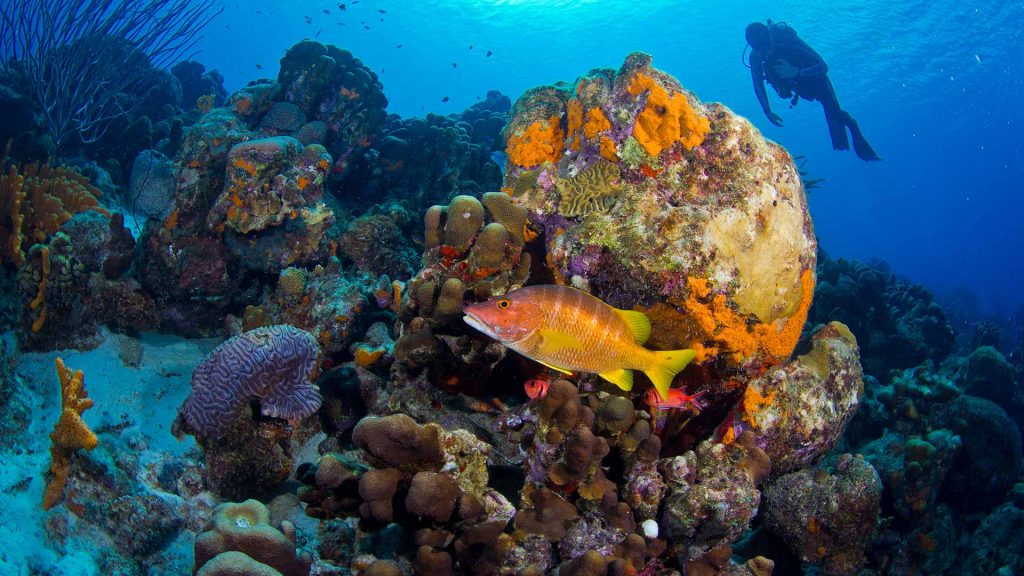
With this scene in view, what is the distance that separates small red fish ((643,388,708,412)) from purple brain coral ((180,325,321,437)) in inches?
102

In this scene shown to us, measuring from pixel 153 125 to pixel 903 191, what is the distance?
155 meters

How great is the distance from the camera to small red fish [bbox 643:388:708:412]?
3.23 metres

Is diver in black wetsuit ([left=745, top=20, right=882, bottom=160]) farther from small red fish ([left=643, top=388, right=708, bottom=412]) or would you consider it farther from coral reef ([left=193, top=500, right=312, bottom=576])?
coral reef ([left=193, top=500, right=312, bottom=576])

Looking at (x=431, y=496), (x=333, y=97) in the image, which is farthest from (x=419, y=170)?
(x=431, y=496)

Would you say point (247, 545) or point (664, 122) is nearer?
point (247, 545)

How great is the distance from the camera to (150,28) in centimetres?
1121

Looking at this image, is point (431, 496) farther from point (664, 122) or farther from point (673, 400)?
point (664, 122)

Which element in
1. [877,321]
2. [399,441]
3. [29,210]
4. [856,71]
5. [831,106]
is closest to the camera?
[399,441]

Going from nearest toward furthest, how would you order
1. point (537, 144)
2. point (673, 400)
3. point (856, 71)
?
point (673, 400)
point (537, 144)
point (856, 71)

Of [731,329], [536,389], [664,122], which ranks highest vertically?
[664,122]

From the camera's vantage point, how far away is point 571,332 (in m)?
2.34

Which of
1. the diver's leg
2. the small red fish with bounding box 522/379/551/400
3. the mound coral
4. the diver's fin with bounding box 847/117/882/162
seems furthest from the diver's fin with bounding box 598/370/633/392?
the diver's fin with bounding box 847/117/882/162

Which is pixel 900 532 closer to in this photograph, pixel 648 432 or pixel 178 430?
pixel 648 432

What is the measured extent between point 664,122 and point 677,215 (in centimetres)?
99
